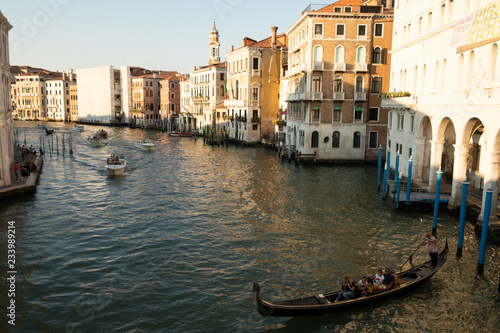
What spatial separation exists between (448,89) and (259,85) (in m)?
31.7

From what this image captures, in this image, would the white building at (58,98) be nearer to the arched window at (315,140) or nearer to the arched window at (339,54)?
the arched window at (315,140)

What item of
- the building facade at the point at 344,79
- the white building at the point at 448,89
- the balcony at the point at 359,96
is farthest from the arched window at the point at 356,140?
the white building at the point at 448,89

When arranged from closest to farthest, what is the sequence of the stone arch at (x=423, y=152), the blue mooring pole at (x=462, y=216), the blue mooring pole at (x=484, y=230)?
the blue mooring pole at (x=484, y=230) < the blue mooring pole at (x=462, y=216) < the stone arch at (x=423, y=152)

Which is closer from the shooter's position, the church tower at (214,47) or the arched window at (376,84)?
the arched window at (376,84)

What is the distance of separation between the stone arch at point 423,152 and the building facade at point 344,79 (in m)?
11.6

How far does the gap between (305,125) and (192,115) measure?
131ft

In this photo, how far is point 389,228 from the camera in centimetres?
1673

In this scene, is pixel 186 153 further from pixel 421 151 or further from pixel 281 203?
pixel 421 151

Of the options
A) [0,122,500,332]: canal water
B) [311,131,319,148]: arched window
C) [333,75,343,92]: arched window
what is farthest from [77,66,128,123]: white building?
[0,122,500,332]: canal water

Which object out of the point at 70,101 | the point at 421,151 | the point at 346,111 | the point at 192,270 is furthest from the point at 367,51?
the point at 70,101

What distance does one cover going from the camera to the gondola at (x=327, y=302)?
372 inches

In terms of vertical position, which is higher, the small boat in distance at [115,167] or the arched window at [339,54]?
the arched window at [339,54]

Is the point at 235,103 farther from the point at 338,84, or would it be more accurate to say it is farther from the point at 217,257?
the point at 217,257


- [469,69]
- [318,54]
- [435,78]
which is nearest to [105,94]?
[318,54]
